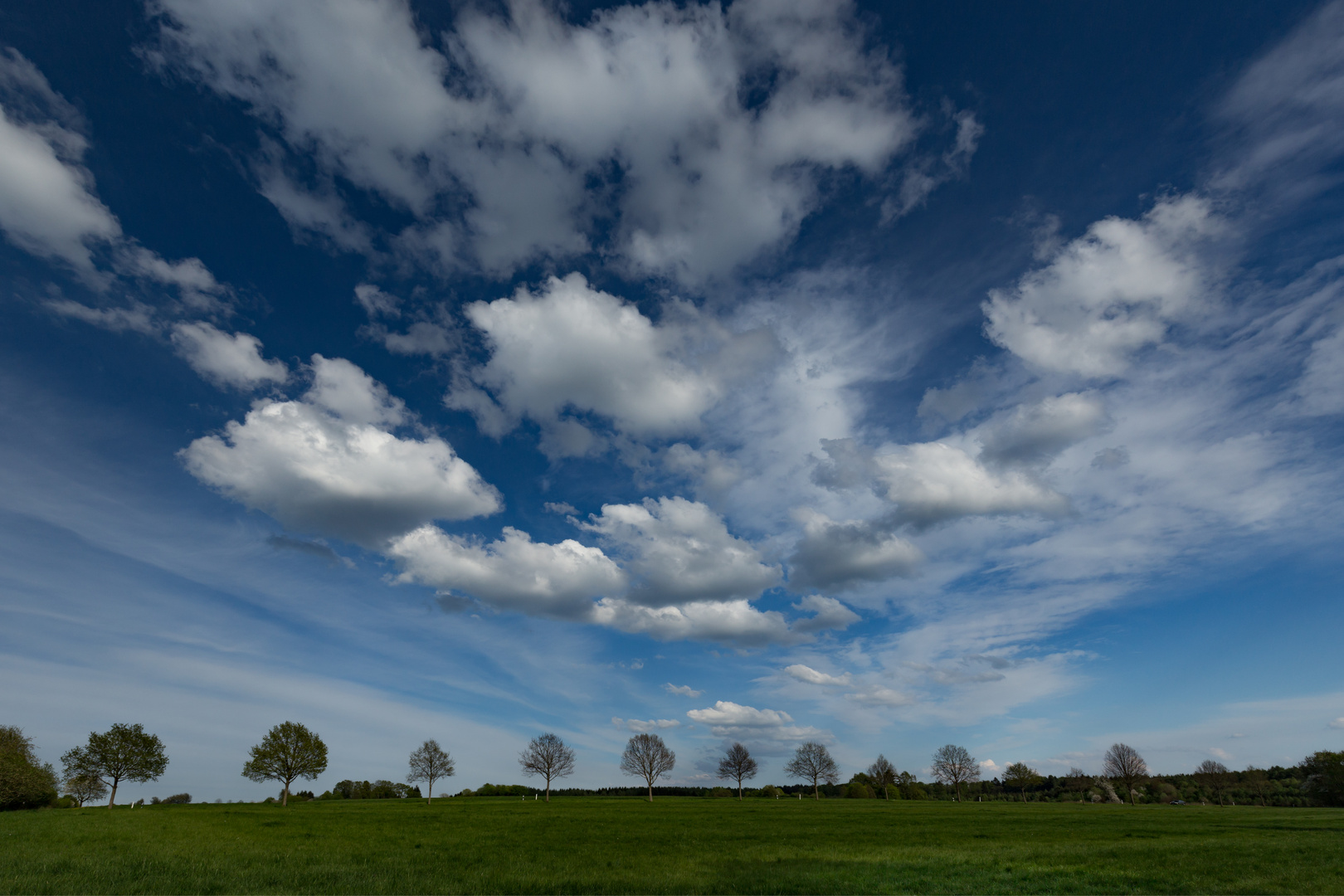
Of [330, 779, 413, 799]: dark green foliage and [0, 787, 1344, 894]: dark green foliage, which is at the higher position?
[0, 787, 1344, 894]: dark green foliage

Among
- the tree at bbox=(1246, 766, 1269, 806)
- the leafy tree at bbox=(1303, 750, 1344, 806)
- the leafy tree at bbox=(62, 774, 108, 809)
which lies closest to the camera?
the leafy tree at bbox=(62, 774, 108, 809)

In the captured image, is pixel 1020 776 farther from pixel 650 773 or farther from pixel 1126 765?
pixel 650 773

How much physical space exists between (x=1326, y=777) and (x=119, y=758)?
19307cm

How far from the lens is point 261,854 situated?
23016mm

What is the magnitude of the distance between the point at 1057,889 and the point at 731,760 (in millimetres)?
132759

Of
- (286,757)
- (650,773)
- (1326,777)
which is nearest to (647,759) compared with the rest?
(650,773)

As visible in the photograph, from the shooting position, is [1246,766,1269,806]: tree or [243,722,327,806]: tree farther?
[1246,766,1269,806]: tree

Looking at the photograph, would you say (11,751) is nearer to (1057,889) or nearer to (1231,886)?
(1057,889)

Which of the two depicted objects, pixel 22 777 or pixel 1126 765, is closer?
pixel 22 777

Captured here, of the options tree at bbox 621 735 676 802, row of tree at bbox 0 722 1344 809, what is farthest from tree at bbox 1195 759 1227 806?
tree at bbox 621 735 676 802

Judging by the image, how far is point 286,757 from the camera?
262 ft

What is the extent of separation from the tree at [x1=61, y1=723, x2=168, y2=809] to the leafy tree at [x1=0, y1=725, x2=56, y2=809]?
8.21 ft

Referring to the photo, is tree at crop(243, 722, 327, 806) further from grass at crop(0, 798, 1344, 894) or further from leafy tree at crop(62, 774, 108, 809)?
grass at crop(0, 798, 1344, 894)

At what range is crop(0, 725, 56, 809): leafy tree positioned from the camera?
59.8 m
